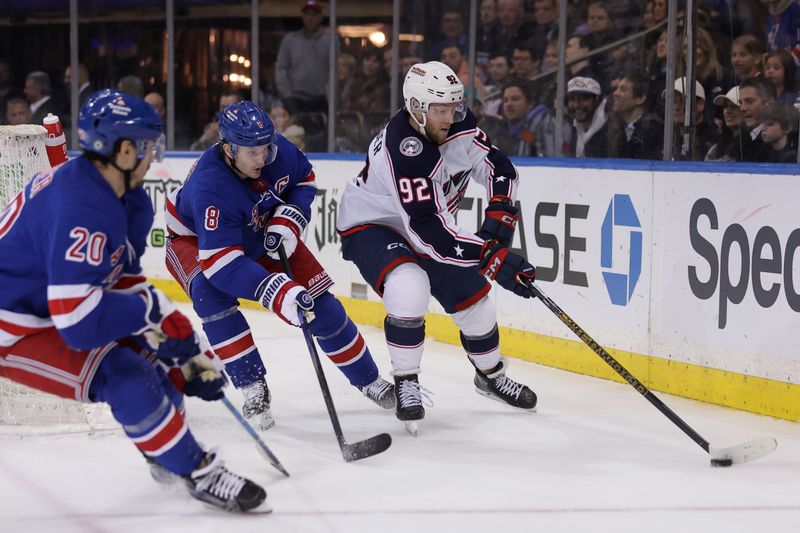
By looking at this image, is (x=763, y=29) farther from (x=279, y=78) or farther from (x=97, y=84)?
(x=97, y=84)

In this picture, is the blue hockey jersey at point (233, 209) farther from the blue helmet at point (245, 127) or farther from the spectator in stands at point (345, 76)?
the spectator in stands at point (345, 76)

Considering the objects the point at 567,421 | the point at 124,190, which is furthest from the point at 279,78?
the point at 124,190

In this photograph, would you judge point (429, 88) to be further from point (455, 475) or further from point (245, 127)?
point (455, 475)

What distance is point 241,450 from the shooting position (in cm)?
310

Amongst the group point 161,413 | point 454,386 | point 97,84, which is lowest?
point 454,386

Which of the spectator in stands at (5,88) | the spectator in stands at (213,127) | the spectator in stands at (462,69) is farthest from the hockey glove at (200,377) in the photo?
the spectator in stands at (5,88)

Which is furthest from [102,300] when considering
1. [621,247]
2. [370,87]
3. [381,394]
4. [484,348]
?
[370,87]

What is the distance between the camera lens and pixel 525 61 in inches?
204

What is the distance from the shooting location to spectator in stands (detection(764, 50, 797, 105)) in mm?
3996

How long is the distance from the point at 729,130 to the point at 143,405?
2.76 meters

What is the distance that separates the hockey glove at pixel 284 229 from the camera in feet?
10.7

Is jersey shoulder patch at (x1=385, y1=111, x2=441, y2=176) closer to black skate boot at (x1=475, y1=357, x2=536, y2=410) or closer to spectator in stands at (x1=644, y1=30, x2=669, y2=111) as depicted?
black skate boot at (x1=475, y1=357, x2=536, y2=410)

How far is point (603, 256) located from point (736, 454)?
1342 mm

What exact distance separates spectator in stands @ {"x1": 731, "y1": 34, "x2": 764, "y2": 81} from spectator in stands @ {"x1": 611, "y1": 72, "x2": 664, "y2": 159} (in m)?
0.38
